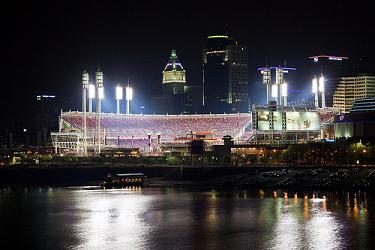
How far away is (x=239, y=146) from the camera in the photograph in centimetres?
11000

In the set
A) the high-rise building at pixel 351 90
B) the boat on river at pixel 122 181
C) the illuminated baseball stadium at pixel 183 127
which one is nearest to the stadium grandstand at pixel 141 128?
the illuminated baseball stadium at pixel 183 127

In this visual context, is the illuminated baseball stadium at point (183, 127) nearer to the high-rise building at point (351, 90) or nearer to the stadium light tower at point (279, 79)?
the stadium light tower at point (279, 79)

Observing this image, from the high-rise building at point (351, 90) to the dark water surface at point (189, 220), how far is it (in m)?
94.8

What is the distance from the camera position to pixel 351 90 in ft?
538

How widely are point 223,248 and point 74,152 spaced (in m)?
82.9

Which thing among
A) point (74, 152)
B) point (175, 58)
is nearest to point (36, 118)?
point (175, 58)

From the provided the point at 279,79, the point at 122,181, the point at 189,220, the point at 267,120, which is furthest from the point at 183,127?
the point at 189,220

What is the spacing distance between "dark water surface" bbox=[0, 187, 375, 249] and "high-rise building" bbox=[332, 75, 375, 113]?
9478cm

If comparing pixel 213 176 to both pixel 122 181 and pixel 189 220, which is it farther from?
pixel 189 220

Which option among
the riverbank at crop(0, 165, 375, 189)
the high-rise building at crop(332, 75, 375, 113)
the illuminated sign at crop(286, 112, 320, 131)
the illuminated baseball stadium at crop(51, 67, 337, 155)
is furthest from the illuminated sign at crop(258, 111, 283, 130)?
the high-rise building at crop(332, 75, 375, 113)

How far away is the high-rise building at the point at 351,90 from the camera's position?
161625 millimetres

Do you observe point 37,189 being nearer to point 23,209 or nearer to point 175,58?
point 23,209

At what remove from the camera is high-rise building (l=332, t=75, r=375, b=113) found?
162 meters

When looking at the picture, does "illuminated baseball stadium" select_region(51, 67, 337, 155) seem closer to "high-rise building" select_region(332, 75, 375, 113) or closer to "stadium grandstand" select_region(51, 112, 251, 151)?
"stadium grandstand" select_region(51, 112, 251, 151)
